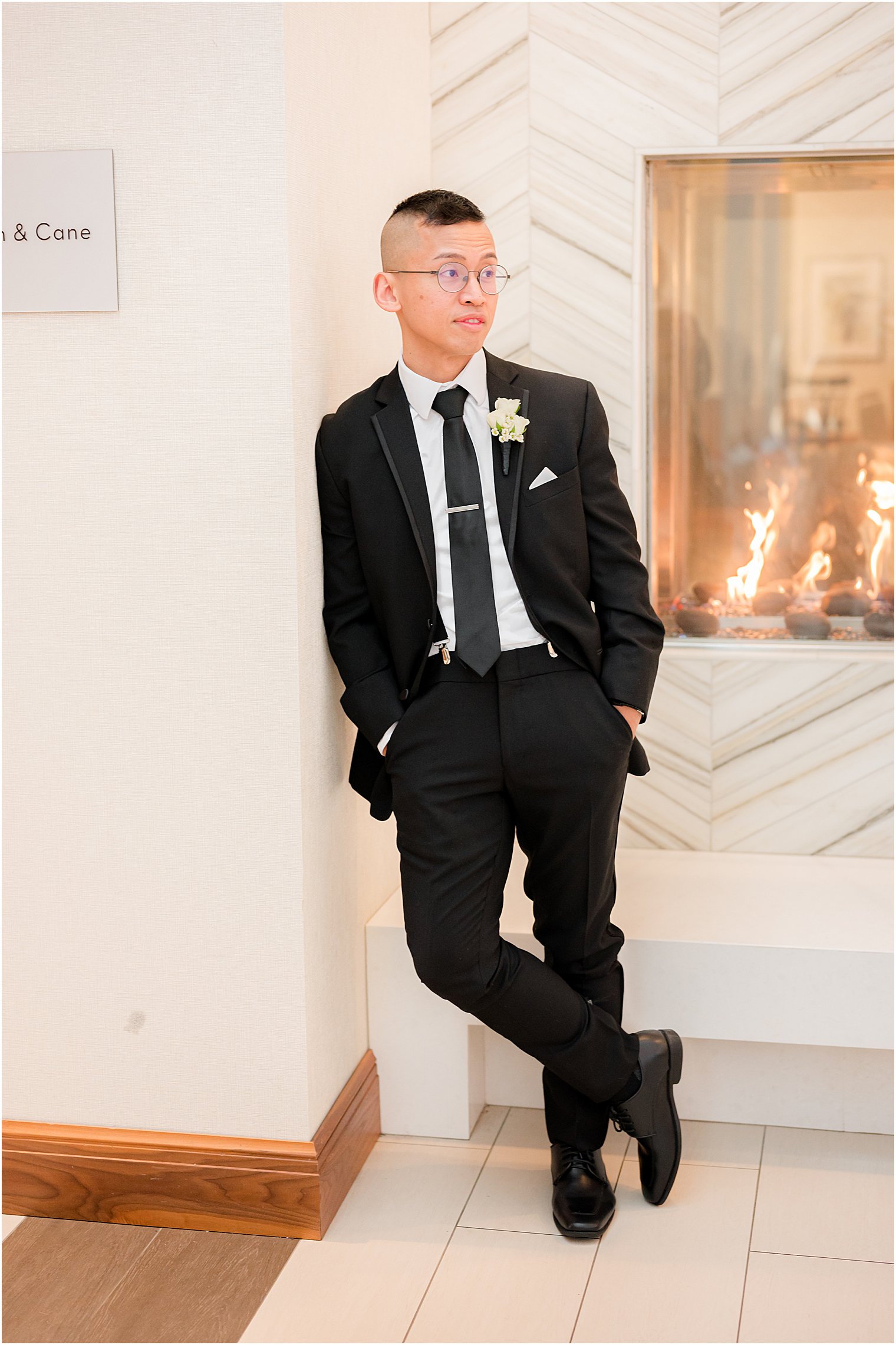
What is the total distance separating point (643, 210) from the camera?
311 centimetres

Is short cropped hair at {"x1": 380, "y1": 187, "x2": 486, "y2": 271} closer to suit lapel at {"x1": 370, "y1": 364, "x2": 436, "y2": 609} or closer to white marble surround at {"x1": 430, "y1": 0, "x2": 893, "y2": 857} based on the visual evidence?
suit lapel at {"x1": 370, "y1": 364, "x2": 436, "y2": 609}

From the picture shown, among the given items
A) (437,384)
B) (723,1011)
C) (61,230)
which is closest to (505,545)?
(437,384)

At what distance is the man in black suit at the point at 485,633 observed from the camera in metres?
2.28

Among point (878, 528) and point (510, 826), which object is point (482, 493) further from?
point (878, 528)

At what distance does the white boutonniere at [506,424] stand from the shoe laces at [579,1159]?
1309mm

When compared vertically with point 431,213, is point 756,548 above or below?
below

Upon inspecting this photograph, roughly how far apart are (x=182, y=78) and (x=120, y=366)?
495mm

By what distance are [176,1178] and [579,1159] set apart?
77 cm

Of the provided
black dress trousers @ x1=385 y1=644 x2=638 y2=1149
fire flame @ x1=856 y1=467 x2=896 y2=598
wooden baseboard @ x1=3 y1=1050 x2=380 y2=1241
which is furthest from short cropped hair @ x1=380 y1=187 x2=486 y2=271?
wooden baseboard @ x1=3 y1=1050 x2=380 y2=1241

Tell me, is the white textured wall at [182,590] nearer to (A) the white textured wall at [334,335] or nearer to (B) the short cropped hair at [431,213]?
(A) the white textured wall at [334,335]

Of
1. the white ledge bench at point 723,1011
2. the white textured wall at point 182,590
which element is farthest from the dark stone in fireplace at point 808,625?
the white textured wall at point 182,590

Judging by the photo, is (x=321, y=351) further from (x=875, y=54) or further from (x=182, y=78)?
(x=875, y=54)

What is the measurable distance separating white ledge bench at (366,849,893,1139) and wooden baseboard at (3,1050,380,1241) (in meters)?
0.30

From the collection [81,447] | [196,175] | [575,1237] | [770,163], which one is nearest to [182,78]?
[196,175]
